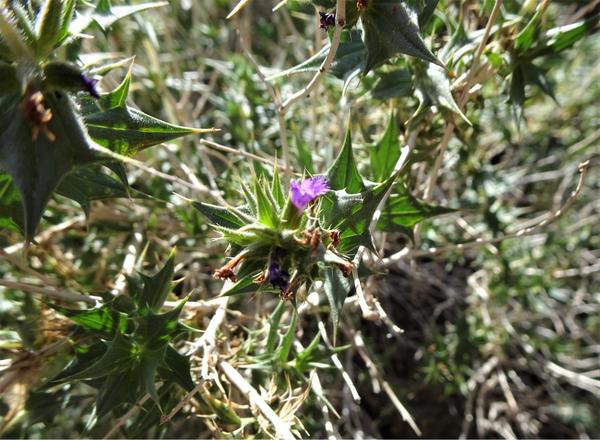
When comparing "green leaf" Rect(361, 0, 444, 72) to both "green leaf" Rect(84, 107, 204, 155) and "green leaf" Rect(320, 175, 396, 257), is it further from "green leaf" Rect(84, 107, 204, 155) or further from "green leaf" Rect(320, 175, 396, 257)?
"green leaf" Rect(84, 107, 204, 155)

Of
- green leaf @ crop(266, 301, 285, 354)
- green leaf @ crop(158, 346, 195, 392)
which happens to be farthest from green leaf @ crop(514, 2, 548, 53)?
green leaf @ crop(158, 346, 195, 392)

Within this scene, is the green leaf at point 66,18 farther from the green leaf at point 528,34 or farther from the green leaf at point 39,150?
the green leaf at point 528,34

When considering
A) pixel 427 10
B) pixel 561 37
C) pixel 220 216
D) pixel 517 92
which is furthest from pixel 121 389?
pixel 561 37

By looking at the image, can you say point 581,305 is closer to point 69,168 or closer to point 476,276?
point 476,276

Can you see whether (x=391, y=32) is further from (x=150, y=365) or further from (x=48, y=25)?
(x=150, y=365)

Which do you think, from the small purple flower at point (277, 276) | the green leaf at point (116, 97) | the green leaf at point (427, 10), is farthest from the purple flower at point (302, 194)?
the green leaf at point (427, 10)
